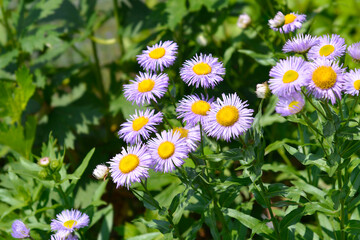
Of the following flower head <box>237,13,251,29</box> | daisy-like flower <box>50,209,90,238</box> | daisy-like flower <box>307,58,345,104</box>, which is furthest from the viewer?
flower head <box>237,13,251,29</box>

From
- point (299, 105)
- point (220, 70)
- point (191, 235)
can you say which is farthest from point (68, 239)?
point (299, 105)

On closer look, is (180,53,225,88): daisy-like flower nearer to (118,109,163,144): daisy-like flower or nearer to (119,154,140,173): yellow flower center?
(118,109,163,144): daisy-like flower

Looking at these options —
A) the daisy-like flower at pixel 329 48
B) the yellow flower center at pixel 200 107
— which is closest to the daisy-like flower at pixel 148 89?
the yellow flower center at pixel 200 107

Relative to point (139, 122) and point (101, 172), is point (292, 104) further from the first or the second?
point (101, 172)

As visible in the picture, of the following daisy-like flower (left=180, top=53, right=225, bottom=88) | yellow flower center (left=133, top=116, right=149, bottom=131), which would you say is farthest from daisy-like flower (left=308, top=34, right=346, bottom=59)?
yellow flower center (left=133, top=116, right=149, bottom=131)

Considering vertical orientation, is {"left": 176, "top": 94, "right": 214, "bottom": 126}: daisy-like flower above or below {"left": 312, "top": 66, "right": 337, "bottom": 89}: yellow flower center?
below

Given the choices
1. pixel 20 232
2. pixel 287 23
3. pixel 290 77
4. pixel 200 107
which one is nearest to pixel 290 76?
pixel 290 77

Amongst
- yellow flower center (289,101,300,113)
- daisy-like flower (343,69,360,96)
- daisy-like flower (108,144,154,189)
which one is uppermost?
daisy-like flower (343,69,360,96)
